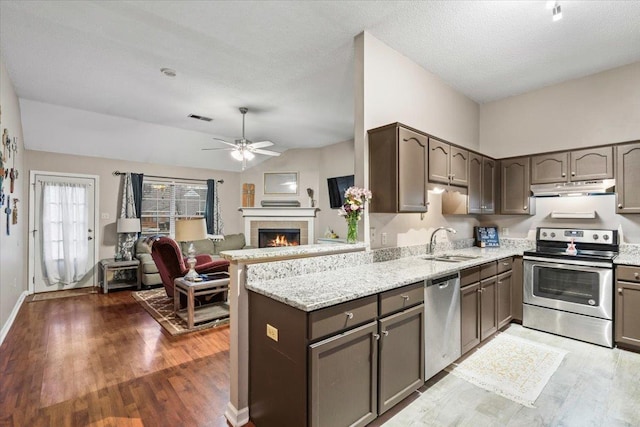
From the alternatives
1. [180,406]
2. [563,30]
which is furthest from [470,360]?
[563,30]

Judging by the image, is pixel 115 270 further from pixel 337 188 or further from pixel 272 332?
pixel 272 332

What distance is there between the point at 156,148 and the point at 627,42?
7.06 m

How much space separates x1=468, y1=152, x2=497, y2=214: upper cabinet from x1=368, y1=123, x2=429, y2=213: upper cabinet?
106 centimetres

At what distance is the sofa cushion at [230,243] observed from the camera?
22.9 ft

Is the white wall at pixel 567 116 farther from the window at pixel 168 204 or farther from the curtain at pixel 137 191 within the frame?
the curtain at pixel 137 191

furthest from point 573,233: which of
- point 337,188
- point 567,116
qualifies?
point 337,188

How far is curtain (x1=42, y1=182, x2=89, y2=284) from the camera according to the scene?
5.36 meters

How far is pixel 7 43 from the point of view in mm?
2947

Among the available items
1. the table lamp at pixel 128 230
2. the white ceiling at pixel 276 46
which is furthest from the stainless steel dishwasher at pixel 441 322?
the table lamp at pixel 128 230

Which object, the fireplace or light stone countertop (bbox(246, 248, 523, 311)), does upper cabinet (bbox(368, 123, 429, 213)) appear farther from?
the fireplace

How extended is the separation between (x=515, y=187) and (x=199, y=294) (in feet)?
14.2

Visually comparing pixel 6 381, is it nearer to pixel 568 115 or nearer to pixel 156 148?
pixel 156 148

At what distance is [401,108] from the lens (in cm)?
323

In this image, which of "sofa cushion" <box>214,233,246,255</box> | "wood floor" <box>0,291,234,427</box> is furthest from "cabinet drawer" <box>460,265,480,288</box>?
"sofa cushion" <box>214,233,246,255</box>
